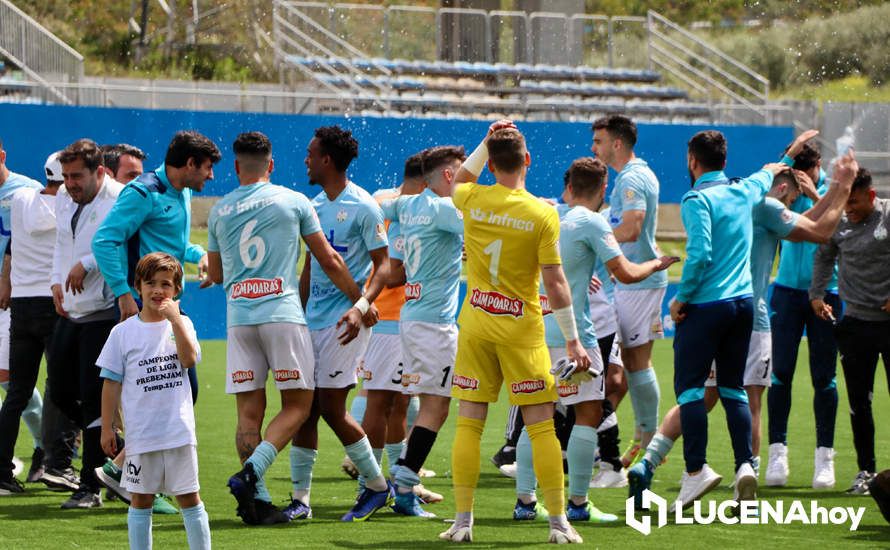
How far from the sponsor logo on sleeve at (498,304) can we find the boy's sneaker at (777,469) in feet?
9.21

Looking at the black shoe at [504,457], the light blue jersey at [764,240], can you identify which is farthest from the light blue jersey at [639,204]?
the black shoe at [504,457]

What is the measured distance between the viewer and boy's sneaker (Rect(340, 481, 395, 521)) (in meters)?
7.15

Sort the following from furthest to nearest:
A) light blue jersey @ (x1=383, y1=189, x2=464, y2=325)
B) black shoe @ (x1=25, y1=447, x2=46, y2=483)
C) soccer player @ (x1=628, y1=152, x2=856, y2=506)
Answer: black shoe @ (x1=25, y1=447, x2=46, y2=483) < light blue jersey @ (x1=383, y1=189, x2=464, y2=325) < soccer player @ (x1=628, y1=152, x2=856, y2=506)

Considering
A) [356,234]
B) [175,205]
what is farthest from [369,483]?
[175,205]

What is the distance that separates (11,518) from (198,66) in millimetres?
24657

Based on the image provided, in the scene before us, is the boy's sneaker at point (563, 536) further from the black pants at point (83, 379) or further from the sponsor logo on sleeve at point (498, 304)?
the black pants at point (83, 379)

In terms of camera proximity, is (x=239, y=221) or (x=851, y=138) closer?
(x=239, y=221)

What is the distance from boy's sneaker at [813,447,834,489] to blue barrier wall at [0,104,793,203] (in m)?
14.5

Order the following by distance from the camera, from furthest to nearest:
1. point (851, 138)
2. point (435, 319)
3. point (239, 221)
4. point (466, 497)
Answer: point (851, 138), point (435, 319), point (239, 221), point (466, 497)

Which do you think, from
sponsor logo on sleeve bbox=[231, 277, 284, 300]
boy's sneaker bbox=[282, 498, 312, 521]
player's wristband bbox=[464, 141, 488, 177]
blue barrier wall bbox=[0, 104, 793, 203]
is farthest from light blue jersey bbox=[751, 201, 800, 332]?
blue barrier wall bbox=[0, 104, 793, 203]

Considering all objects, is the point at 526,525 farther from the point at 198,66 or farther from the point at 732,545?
the point at 198,66

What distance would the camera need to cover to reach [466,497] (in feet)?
21.2

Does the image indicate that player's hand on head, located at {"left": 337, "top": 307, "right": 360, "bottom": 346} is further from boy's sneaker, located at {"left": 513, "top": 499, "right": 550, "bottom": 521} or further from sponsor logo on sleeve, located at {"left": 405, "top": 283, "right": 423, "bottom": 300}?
boy's sneaker, located at {"left": 513, "top": 499, "right": 550, "bottom": 521}

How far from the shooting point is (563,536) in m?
6.34
